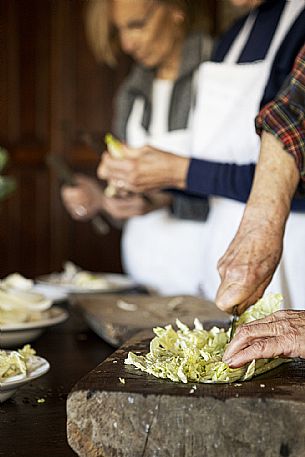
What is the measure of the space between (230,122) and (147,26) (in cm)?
81

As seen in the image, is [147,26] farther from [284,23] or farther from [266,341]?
[266,341]

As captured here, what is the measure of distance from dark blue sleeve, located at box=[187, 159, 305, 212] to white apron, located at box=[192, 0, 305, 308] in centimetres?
13

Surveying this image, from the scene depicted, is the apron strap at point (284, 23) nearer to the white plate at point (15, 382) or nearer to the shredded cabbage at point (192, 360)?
the shredded cabbage at point (192, 360)

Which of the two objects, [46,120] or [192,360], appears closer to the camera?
[192,360]

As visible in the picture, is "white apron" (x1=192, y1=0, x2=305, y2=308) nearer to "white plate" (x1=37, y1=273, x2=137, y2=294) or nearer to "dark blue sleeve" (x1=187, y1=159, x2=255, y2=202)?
"dark blue sleeve" (x1=187, y1=159, x2=255, y2=202)

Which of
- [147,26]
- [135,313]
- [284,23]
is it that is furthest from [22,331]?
[147,26]

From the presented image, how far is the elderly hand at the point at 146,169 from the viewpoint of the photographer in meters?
2.11

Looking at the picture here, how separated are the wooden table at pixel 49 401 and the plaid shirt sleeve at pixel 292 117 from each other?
1.79 feet

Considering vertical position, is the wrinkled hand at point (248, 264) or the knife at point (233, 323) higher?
the wrinkled hand at point (248, 264)

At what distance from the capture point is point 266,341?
113 centimetres

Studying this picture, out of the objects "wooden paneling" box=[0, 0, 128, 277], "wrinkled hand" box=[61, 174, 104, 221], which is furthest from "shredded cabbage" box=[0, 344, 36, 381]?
"wooden paneling" box=[0, 0, 128, 277]

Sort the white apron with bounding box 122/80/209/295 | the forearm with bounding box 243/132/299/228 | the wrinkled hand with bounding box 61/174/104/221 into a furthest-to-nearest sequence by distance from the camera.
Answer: the wrinkled hand with bounding box 61/174/104/221 → the white apron with bounding box 122/80/209/295 → the forearm with bounding box 243/132/299/228

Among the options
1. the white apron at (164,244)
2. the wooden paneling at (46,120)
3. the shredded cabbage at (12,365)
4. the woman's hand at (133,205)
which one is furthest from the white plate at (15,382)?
the wooden paneling at (46,120)

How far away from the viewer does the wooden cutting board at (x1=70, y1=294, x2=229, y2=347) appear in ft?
5.71
